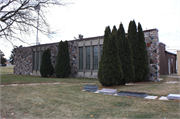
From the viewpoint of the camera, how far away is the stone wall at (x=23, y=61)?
56.5ft

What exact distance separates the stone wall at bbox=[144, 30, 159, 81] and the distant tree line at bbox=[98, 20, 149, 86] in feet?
2.15

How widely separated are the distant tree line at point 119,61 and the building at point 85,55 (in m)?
0.79

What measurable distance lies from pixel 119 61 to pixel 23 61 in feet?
49.6

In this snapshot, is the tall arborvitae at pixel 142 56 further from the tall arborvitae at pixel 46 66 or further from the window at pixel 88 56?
the tall arborvitae at pixel 46 66

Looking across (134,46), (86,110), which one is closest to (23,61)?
(134,46)

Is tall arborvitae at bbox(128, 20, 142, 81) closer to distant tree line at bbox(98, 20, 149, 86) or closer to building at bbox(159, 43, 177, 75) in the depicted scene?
distant tree line at bbox(98, 20, 149, 86)

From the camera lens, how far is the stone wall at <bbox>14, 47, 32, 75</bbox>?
56.5 ft

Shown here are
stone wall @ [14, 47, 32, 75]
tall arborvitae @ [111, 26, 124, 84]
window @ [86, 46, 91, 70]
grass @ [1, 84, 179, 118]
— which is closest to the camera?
grass @ [1, 84, 179, 118]

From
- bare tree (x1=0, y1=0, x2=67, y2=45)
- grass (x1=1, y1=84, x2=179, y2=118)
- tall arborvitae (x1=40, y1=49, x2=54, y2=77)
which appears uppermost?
bare tree (x1=0, y1=0, x2=67, y2=45)

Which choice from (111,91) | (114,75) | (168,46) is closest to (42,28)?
(114,75)

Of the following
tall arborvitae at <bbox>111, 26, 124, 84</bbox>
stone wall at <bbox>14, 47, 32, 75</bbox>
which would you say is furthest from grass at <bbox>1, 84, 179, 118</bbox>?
stone wall at <bbox>14, 47, 32, 75</bbox>

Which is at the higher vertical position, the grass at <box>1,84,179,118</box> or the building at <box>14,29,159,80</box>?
the building at <box>14,29,159,80</box>

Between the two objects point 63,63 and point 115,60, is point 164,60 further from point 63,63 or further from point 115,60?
point 115,60

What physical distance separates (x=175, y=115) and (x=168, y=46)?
16.5 metres
